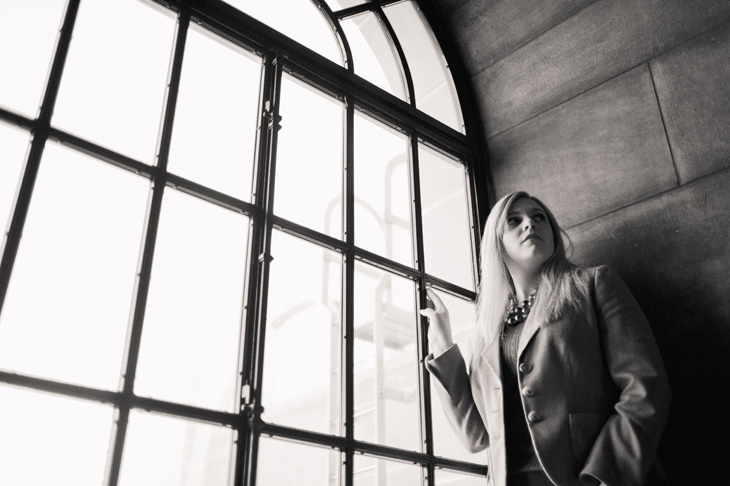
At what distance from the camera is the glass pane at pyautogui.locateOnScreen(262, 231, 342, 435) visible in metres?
2.30

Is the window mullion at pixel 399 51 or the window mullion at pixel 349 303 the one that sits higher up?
the window mullion at pixel 399 51

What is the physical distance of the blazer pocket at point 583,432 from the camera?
77.0 inches

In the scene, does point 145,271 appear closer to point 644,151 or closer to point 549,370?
point 549,370

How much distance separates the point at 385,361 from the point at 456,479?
1.83 ft

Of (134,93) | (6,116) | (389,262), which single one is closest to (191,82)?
(134,93)

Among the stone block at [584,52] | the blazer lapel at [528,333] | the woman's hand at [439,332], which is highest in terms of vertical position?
the stone block at [584,52]

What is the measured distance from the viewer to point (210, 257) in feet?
7.64

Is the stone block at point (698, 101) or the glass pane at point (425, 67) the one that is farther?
the glass pane at point (425, 67)

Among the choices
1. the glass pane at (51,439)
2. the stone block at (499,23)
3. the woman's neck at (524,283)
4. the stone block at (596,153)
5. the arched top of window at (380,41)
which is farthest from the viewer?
the stone block at (499,23)

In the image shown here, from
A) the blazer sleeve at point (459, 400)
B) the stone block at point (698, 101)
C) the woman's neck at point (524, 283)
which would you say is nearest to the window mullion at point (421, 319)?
the blazer sleeve at point (459, 400)

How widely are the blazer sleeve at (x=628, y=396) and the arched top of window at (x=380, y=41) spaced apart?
1.68m

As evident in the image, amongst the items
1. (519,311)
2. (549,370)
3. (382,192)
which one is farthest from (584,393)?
(382,192)

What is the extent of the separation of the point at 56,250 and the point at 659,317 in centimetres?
216

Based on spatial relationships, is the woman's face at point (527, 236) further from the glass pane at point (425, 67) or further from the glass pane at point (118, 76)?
the glass pane at point (118, 76)
